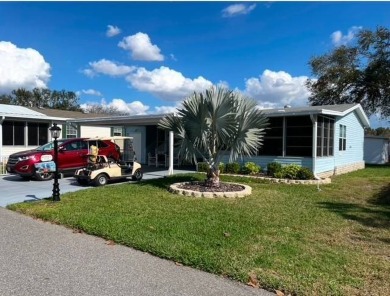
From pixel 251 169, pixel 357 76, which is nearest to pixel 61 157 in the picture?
pixel 251 169

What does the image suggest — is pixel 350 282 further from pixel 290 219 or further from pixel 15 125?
pixel 15 125

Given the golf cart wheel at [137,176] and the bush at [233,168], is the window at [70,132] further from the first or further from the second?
the bush at [233,168]

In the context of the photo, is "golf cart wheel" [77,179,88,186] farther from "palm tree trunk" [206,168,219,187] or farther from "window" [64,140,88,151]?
"palm tree trunk" [206,168,219,187]

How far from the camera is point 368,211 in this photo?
26.9 feet

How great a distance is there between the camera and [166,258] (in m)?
4.89

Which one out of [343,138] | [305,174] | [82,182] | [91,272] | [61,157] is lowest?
[91,272]

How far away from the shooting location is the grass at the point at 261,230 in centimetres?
429

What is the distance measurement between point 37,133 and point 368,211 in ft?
57.1

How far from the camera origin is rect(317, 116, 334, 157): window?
1502 centimetres

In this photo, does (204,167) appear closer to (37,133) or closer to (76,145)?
(76,145)

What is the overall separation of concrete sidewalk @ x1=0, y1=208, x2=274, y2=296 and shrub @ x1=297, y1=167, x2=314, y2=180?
29.9 ft

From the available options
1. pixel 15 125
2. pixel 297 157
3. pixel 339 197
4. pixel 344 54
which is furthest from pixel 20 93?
pixel 339 197


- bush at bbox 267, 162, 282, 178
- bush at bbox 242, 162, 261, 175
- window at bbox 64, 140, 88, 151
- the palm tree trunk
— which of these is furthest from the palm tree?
window at bbox 64, 140, 88, 151

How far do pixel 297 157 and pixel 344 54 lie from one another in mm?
18240
